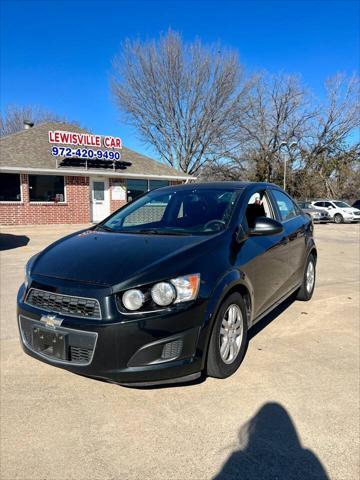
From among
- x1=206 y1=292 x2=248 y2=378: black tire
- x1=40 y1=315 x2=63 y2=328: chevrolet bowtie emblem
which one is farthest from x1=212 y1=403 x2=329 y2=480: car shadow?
x1=40 y1=315 x2=63 y2=328: chevrolet bowtie emblem

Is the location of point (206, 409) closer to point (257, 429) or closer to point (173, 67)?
point (257, 429)

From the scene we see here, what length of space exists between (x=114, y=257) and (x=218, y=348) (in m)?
1.05

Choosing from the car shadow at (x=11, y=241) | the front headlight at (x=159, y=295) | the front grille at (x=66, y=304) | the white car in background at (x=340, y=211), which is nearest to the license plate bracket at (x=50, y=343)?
the front grille at (x=66, y=304)

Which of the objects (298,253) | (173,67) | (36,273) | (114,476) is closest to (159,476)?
(114,476)

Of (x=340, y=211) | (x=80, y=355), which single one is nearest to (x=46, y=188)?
(x=80, y=355)

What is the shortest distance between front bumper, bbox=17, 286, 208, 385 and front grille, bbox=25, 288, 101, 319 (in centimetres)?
5

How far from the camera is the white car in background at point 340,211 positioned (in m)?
23.8

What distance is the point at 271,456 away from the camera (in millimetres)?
2340

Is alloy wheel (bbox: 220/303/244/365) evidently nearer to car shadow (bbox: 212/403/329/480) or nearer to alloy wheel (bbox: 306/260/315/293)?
car shadow (bbox: 212/403/329/480)

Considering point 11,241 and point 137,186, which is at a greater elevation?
point 137,186

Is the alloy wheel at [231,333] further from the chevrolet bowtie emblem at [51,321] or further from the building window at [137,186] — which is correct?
the building window at [137,186]

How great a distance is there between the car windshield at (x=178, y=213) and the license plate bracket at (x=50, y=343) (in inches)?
49.9

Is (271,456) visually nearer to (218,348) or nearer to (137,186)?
(218,348)

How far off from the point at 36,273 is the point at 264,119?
34526 mm
